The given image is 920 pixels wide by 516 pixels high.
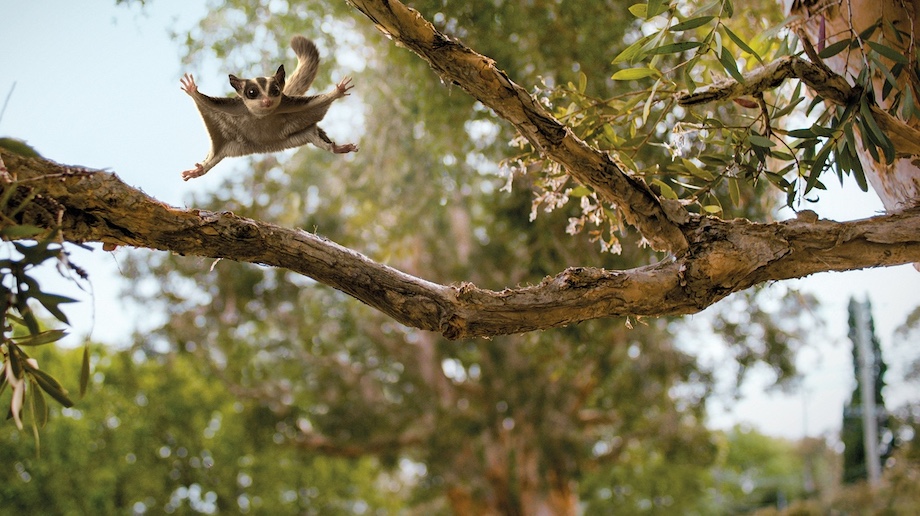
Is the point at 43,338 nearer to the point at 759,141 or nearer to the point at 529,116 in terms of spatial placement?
the point at 529,116

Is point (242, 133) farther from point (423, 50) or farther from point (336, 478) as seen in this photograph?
point (336, 478)

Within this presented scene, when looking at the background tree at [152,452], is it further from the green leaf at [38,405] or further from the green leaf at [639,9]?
the green leaf at [639,9]

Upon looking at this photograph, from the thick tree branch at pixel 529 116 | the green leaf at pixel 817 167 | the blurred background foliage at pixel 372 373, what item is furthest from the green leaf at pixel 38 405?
the blurred background foliage at pixel 372 373

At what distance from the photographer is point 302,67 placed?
227 centimetres

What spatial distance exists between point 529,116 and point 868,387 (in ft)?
31.0

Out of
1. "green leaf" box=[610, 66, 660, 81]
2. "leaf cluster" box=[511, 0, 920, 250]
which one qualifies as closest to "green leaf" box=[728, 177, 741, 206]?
"leaf cluster" box=[511, 0, 920, 250]

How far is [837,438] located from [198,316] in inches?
371

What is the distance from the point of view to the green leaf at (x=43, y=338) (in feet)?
5.42

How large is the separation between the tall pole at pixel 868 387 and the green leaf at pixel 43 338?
31.7ft

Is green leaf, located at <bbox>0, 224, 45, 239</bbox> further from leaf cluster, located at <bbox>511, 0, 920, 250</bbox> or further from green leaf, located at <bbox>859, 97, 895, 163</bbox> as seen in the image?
green leaf, located at <bbox>859, 97, 895, 163</bbox>

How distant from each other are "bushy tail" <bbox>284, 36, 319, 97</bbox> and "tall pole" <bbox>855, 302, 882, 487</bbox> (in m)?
8.98

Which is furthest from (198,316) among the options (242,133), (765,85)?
(765,85)

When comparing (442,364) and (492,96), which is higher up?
(442,364)

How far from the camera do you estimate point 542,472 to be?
869cm
